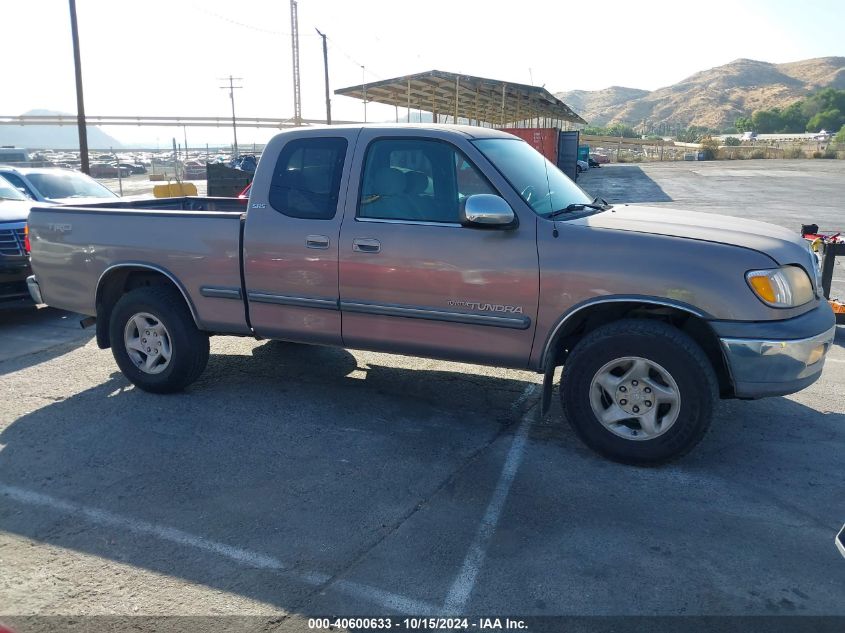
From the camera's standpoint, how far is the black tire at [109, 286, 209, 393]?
5.38 meters

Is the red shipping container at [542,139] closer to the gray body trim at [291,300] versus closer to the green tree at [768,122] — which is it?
the gray body trim at [291,300]

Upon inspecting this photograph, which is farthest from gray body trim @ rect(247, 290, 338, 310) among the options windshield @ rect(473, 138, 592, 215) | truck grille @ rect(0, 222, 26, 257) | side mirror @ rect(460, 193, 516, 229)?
truck grille @ rect(0, 222, 26, 257)

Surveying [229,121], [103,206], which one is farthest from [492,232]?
[229,121]

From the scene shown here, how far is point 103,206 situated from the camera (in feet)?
20.6

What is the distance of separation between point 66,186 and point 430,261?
920 centimetres

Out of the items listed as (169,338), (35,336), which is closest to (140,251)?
(169,338)

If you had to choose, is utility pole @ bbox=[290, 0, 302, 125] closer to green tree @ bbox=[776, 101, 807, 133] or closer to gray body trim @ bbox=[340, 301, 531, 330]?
gray body trim @ bbox=[340, 301, 531, 330]

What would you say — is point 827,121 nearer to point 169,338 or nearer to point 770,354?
point 770,354

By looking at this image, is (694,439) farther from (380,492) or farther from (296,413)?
(296,413)

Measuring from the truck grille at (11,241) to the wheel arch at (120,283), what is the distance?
10.3 feet

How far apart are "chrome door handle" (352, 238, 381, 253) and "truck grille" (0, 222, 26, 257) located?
213 inches

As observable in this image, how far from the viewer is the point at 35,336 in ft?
25.0

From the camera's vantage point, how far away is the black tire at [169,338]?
5.38 meters

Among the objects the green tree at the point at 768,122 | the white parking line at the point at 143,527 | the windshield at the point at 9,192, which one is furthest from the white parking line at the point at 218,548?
the green tree at the point at 768,122
